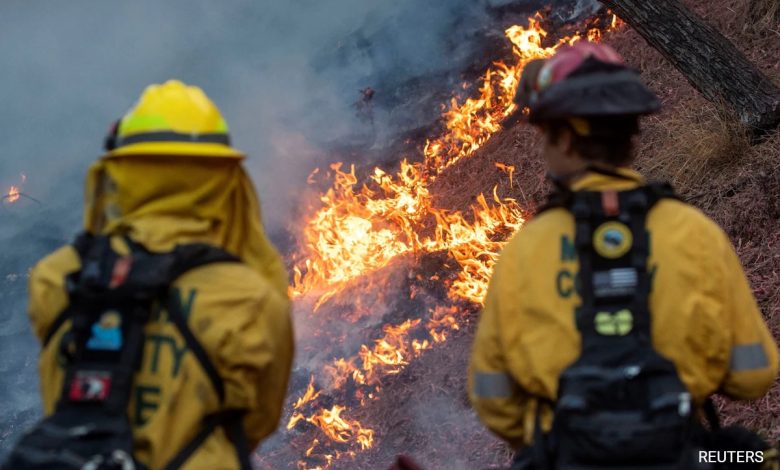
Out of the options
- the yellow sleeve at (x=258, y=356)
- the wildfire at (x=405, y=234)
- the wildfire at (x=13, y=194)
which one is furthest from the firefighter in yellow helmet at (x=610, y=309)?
the wildfire at (x=13, y=194)

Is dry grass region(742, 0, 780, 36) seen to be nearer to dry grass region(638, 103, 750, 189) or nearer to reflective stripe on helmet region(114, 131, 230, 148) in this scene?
dry grass region(638, 103, 750, 189)

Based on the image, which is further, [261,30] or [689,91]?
[261,30]

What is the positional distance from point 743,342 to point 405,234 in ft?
16.4

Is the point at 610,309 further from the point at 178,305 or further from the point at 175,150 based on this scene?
the point at 175,150

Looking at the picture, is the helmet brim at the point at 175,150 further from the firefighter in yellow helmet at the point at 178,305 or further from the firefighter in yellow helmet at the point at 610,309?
the firefighter in yellow helmet at the point at 610,309

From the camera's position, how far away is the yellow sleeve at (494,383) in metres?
2.49

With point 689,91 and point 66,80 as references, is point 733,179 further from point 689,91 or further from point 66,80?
point 66,80

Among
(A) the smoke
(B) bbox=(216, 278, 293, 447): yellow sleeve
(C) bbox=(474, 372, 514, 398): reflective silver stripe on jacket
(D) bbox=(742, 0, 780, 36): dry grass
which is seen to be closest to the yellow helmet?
(B) bbox=(216, 278, 293, 447): yellow sleeve

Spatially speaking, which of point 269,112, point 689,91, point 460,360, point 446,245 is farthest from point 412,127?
point 460,360

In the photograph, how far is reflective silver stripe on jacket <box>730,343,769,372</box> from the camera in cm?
242

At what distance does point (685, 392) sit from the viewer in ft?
7.45

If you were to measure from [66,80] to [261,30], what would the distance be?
1.96 meters

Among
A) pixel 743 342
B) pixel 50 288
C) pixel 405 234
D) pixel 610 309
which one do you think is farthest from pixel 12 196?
pixel 743 342

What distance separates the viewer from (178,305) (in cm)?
230
